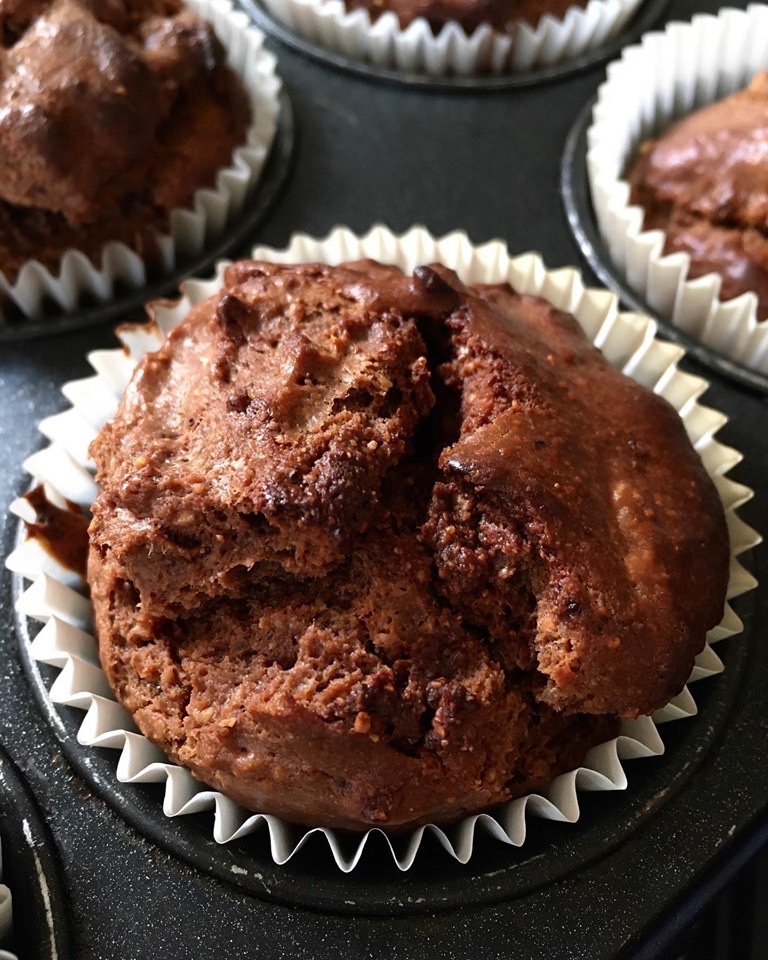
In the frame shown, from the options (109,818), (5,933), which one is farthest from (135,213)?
(5,933)

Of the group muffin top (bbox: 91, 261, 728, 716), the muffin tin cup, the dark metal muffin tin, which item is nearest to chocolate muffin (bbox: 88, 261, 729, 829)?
muffin top (bbox: 91, 261, 728, 716)

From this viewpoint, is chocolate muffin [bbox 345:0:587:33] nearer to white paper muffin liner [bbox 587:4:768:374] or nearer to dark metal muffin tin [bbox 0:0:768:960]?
white paper muffin liner [bbox 587:4:768:374]

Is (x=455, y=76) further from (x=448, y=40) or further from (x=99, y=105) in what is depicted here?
(x=99, y=105)

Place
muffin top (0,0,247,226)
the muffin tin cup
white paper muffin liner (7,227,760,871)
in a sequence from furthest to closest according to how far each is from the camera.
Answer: the muffin tin cup < muffin top (0,0,247,226) < white paper muffin liner (7,227,760,871)

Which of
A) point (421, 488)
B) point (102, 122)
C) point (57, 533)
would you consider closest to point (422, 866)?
point (421, 488)

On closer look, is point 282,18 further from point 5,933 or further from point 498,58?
point 5,933

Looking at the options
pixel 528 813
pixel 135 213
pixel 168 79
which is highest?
pixel 168 79

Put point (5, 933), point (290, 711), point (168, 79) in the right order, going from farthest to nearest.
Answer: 1. point (168, 79)
2. point (5, 933)
3. point (290, 711)
